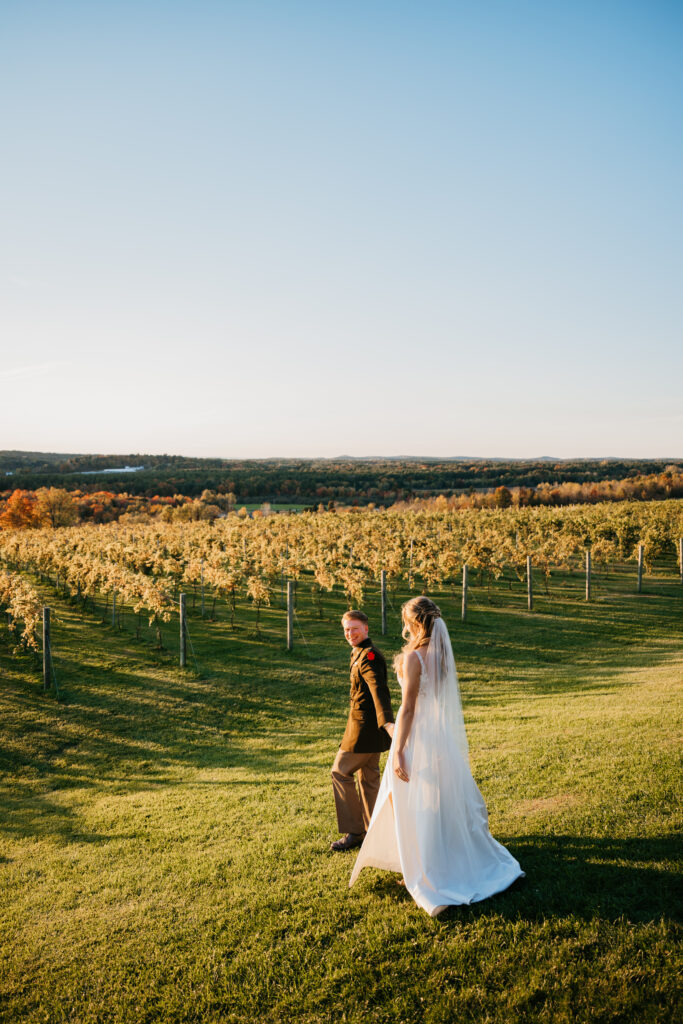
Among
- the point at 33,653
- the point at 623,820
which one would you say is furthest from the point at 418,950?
the point at 33,653

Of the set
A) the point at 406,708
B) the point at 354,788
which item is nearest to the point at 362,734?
the point at 354,788

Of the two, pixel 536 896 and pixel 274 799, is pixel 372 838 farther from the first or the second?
pixel 274 799

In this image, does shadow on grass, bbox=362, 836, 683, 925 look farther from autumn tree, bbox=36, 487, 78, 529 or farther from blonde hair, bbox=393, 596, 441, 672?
autumn tree, bbox=36, 487, 78, 529

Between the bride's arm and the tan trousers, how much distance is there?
602 mm

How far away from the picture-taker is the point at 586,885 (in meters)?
3.64

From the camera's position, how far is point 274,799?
5.87m

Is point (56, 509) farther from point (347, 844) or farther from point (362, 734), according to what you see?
point (362, 734)

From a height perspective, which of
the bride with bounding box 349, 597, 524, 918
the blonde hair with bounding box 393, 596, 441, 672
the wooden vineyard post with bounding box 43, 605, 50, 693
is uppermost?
the blonde hair with bounding box 393, 596, 441, 672

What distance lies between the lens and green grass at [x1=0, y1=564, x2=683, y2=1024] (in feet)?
10.1

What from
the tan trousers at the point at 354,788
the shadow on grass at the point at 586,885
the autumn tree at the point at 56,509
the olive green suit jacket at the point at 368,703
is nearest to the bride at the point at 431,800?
the shadow on grass at the point at 586,885

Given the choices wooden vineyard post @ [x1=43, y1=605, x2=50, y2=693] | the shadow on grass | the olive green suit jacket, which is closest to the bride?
the shadow on grass

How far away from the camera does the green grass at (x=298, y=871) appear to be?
307 centimetres

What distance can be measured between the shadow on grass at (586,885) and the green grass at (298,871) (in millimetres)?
13

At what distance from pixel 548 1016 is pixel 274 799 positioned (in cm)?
355
